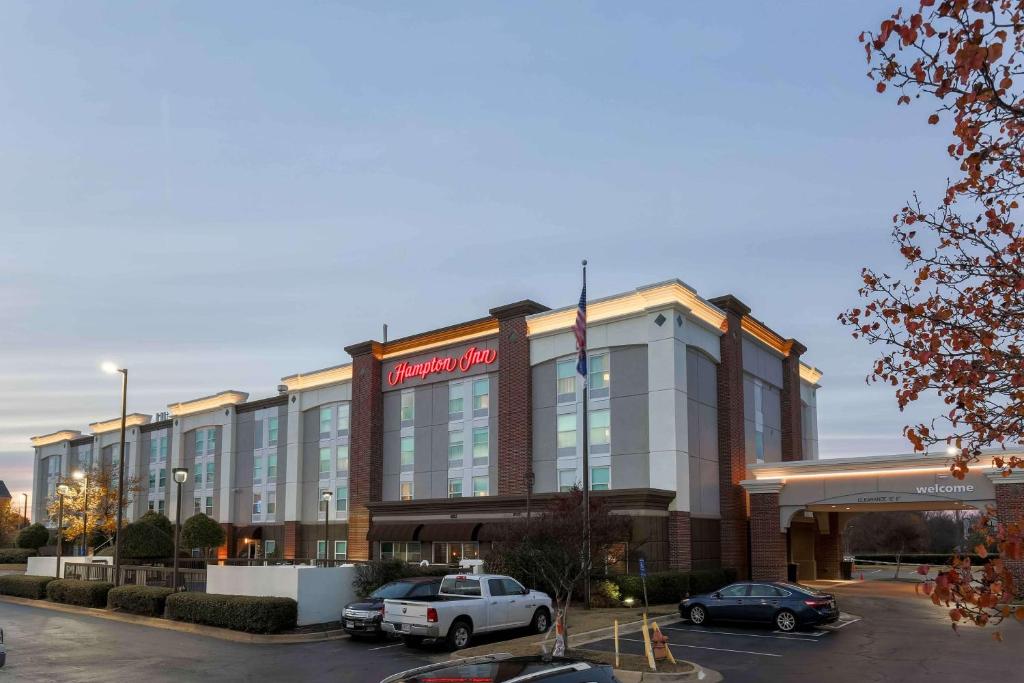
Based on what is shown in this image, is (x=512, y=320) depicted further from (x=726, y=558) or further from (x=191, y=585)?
(x=191, y=585)

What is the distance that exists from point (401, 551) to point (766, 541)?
18.7m

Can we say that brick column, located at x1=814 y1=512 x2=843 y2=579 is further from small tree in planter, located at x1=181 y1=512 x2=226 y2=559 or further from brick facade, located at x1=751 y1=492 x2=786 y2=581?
small tree in planter, located at x1=181 y1=512 x2=226 y2=559

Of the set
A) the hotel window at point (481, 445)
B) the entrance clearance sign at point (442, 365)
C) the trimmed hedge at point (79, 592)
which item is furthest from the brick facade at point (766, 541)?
the trimmed hedge at point (79, 592)

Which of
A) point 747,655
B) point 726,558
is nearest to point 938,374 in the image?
point 747,655

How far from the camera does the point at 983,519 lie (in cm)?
691

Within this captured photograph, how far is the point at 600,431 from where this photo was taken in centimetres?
4041

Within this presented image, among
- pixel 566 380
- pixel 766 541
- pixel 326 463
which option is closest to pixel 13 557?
pixel 326 463

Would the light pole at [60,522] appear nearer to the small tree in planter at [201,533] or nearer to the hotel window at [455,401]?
the small tree in planter at [201,533]

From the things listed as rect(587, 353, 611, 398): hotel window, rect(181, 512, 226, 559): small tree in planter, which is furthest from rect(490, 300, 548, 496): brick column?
rect(181, 512, 226, 559): small tree in planter

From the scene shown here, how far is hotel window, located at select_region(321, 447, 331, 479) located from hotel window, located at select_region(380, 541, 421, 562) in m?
7.82

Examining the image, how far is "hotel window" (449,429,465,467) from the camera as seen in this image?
46000 mm

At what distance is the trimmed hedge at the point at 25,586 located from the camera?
36.6 metres

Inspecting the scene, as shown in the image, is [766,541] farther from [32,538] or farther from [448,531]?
[32,538]

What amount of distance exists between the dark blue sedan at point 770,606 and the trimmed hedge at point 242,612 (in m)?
12.2
